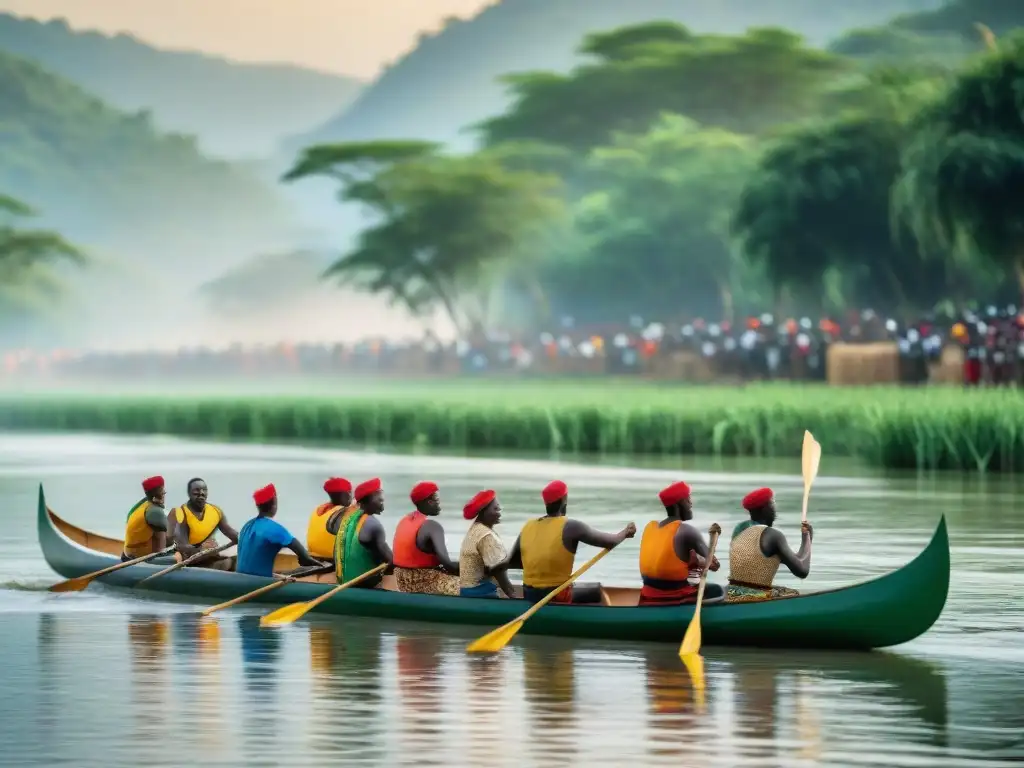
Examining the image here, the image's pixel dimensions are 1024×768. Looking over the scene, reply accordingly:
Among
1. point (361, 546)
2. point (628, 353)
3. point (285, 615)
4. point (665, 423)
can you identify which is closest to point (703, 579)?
point (361, 546)

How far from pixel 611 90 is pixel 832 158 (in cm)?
5170

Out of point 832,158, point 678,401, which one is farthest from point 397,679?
point 832,158

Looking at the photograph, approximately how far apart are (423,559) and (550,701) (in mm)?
3633

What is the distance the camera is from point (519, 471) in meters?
39.7

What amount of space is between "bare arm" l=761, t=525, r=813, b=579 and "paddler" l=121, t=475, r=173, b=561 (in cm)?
659

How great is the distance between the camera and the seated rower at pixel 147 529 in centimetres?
2038

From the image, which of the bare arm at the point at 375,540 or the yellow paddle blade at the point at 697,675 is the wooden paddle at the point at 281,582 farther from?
the yellow paddle blade at the point at 697,675

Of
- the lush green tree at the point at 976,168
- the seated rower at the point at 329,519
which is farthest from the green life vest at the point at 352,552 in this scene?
the lush green tree at the point at 976,168

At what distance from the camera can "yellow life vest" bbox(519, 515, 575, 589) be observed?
1642 cm

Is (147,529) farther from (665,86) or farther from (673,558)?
(665,86)

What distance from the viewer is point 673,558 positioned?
1602 centimetres

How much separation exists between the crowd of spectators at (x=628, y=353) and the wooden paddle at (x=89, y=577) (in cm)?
3646

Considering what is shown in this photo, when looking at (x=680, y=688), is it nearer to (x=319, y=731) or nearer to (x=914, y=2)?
(x=319, y=731)

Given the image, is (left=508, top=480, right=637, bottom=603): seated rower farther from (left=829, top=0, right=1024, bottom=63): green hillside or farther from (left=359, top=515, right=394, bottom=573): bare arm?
(left=829, top=0, right=1024, bottom=63): green hillside
